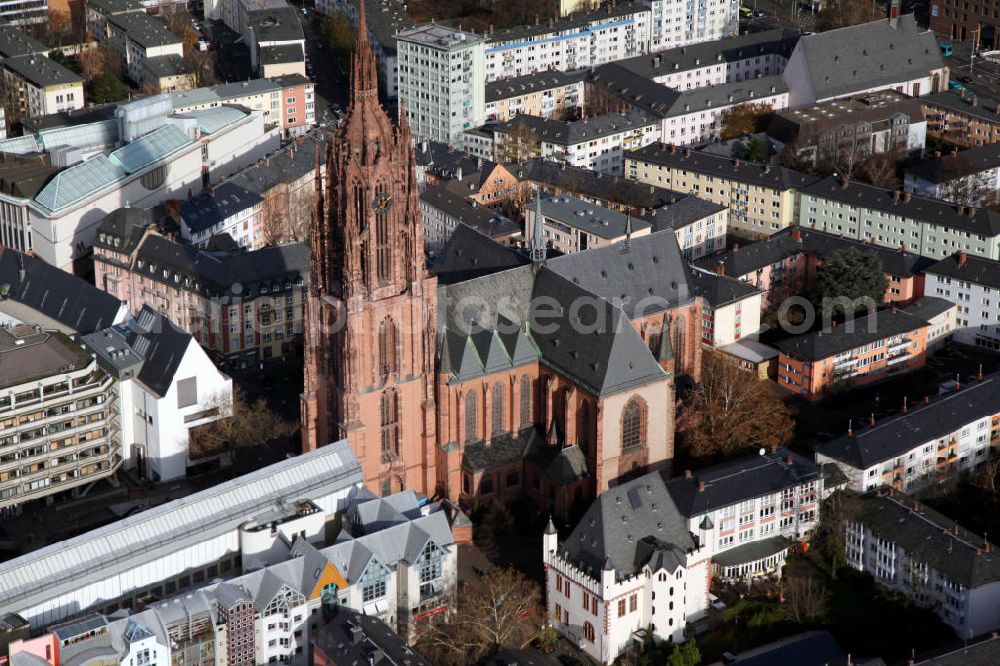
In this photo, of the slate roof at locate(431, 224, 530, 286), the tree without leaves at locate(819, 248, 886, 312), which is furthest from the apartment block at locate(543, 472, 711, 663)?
the tree without leaves at locate(819, 248, 886, 312)

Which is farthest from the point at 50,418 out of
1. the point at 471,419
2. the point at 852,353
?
the point at 852,353

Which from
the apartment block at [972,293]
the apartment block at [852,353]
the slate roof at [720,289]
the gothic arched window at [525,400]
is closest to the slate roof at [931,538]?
the apartment block at [852,353]

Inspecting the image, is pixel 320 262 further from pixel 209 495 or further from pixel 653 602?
pixel 653 602

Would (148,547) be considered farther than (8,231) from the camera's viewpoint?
No

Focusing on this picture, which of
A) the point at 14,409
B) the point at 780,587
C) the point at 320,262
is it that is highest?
the point at 320,262

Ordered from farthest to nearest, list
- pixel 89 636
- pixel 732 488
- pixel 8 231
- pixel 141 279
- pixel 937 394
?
pixel 8 231
pixel 141 279
pixel 937 394
pixel 732 488
pixel 89 636

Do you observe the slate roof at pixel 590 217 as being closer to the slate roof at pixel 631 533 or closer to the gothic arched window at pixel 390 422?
the gothic arched window at pixel 390 422

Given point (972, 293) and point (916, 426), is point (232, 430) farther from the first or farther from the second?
point (972, 293)

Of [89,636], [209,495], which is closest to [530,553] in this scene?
[209,495]
